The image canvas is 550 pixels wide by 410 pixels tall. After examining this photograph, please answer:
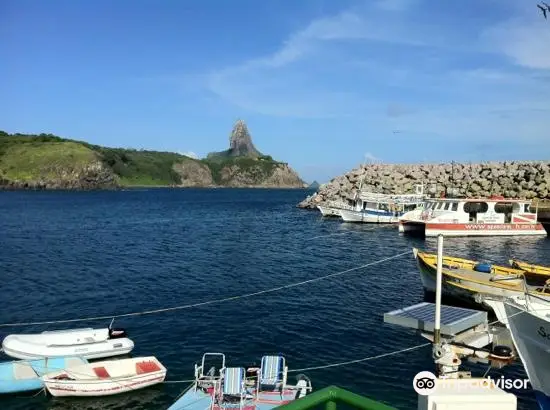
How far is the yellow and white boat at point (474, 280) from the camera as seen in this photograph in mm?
23391

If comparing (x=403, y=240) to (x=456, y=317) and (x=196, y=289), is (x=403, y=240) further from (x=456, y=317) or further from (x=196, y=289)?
(x=456, y=317)

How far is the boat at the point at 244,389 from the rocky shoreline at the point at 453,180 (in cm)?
5902

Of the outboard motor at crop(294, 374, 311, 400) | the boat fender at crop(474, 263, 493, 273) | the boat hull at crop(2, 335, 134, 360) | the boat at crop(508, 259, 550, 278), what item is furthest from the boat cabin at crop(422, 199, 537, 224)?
the boat hull at crop(2, 335, 134, 360)

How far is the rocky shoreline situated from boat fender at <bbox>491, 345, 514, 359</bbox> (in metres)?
53.9

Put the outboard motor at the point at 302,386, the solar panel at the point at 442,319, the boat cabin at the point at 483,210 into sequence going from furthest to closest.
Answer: the boat cabin at the point at 483,210 < the solar panel at the point at 442,319 < the outboard motor at the point at 302,386

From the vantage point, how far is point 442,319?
19.5m

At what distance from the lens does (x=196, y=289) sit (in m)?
32.9

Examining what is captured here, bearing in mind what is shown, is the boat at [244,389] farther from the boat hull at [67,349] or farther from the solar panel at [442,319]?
the solar panel at [442,319]

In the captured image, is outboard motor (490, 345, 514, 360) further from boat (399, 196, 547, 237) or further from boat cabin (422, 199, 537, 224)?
boat cabin (422, 199, 537, 224)

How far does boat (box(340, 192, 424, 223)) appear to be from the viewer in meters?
70.4

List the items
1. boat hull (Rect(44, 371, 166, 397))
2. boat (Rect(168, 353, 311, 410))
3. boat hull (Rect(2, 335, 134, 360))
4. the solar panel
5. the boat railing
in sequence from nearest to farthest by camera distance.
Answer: boat (Rect(168, 353, 311, 410))
boat hull (Rect(44, 371, 166, 397))
the solar panel
boat hull (Rect(2, 335, 134, 360))
the boat railing
